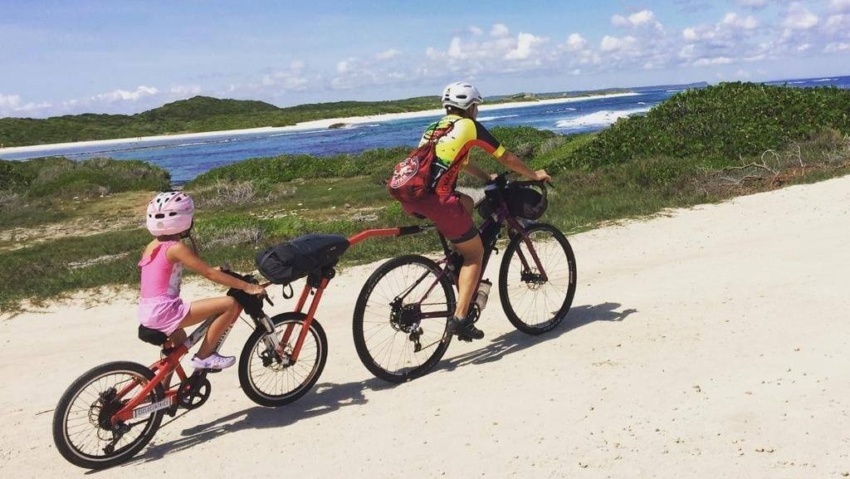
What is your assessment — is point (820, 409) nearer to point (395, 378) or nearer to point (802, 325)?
point (802, 325)

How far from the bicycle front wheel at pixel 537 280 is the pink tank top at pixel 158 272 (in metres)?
2.81

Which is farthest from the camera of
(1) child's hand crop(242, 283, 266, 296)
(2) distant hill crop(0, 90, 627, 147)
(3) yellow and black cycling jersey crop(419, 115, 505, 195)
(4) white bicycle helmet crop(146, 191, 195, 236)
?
(2) distant hill crop(0, 90, 627, 147)

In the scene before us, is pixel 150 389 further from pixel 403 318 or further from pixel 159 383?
pixel 403 318

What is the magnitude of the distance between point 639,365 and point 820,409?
4.30ft

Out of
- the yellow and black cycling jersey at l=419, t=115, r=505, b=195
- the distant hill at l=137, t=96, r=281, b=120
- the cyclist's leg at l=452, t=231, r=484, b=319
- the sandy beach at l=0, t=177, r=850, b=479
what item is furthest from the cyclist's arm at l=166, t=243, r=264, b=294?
the distant hill at l=137, t=96, r=281, b=120

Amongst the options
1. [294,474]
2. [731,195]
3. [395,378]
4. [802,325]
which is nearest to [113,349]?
[395,378]

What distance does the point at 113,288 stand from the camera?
970 cm

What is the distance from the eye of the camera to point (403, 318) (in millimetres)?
5352

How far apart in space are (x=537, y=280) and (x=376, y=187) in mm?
17434

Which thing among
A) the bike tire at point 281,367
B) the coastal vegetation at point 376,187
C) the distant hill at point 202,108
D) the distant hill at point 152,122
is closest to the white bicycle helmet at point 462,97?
the bike tire at point 281,367

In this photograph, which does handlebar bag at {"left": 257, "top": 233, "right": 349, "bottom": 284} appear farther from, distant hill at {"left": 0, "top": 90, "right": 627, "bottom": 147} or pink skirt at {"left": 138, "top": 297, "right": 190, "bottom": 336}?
distant hill at {"left": 0, "top": 90, "right": 627, "bottom": 147}

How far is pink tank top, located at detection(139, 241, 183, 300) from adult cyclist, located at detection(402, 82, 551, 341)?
181cm

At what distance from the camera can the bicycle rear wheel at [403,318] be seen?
516 centimetres

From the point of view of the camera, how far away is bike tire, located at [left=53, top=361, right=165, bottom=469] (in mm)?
4180
